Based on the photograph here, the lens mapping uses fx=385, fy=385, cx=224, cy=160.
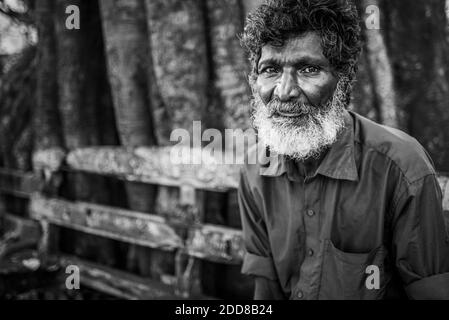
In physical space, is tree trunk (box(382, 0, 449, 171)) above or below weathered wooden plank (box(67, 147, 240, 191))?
above

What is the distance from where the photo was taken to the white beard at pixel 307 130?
1.63 m

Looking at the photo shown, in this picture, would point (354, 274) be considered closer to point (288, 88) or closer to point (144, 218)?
point (288, 88)

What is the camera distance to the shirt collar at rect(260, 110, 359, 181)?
5.38 ft

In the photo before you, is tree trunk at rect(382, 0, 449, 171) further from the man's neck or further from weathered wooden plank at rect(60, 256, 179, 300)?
weathered wooden plank at rect(60, 256, 179, 300)

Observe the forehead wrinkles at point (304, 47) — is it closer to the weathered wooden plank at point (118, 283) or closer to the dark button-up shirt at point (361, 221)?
the dark button-up shirt at point (361, 221)

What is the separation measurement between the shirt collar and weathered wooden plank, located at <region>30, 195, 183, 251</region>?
1.07 meters

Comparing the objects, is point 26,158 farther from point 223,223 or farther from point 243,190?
point 243,190

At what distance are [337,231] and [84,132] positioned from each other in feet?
8.55

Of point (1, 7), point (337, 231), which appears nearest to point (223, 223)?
point (337, 231)

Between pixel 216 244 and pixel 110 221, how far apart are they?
1.00 m

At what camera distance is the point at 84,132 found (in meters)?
3.51

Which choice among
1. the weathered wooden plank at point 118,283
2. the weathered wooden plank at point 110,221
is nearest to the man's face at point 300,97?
the weathered wooden plank at point 110,221

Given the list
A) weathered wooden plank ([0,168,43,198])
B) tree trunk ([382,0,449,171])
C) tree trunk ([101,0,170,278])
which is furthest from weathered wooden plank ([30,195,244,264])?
tree trunk ([382,0,449,171])

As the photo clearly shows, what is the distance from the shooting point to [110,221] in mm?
2977
